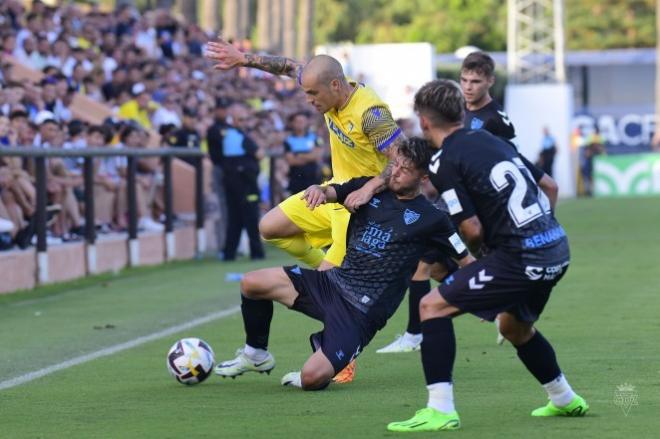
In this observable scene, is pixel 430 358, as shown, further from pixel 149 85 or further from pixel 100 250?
pixel 149 85

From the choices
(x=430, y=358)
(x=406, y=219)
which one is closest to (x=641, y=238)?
(x=406, y=219)

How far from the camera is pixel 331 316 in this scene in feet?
28.7

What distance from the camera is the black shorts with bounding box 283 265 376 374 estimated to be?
8578 millimetres

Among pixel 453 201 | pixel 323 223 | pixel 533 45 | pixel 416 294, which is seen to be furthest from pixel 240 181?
pixel 533 45

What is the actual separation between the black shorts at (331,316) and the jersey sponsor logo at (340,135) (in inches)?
34.9

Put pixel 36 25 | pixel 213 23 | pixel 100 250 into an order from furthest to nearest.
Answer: pixel 213 23 → pixel 36 25 → pixel 100 250

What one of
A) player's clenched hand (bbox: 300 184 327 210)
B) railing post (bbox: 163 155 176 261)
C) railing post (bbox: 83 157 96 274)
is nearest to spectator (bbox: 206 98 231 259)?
railing post (bbox: 163 155 176 261)

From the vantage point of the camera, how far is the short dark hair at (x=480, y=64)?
32.4 feet

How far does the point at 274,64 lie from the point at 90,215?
8.16 m

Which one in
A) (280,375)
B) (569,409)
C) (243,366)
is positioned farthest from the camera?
(280,375)

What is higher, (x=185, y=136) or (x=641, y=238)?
(x=185, y=136)

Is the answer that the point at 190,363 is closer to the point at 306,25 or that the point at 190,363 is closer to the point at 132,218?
the point at 132,218

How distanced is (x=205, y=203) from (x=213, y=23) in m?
22.7

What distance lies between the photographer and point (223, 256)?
21062 mm
